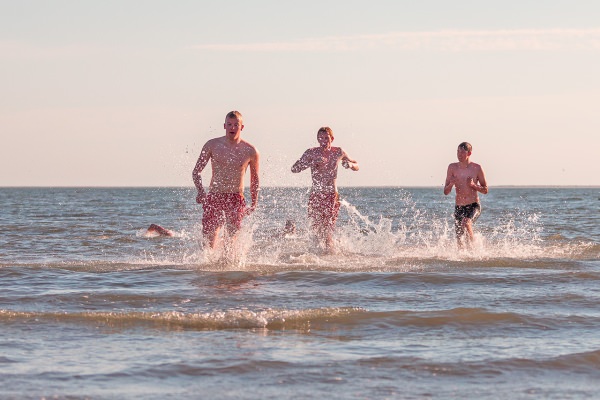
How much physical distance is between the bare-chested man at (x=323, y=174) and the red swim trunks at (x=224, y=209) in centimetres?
220

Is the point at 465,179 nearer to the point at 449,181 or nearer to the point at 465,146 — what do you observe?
the point at 449,181

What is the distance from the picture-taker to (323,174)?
41.9 ft

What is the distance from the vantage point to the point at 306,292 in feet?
29.6

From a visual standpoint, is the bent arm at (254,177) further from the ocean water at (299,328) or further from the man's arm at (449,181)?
the man's arm at (449,181)

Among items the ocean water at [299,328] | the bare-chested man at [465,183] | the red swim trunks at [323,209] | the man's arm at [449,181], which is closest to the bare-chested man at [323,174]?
the red swim trunks at [323,209]

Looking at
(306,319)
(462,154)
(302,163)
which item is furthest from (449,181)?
(306,319)

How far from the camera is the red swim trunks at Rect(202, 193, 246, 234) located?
10594 mm

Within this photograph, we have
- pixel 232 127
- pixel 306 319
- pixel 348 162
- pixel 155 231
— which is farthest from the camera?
pixel 155 231

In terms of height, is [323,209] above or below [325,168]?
below

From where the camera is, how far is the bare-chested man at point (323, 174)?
12711 millimetres

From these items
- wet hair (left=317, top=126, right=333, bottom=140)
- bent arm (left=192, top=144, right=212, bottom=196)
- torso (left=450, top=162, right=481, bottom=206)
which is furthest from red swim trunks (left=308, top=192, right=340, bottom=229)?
bent arm (left=192, top=144, right=212, bottom=196)

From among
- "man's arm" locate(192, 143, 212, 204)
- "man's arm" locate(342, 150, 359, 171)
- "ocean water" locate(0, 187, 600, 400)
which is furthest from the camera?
"man's arm" locate(342, 150, 359, 171)

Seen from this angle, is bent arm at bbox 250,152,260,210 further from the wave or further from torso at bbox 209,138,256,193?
the wave

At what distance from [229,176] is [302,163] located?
233 centimetres
